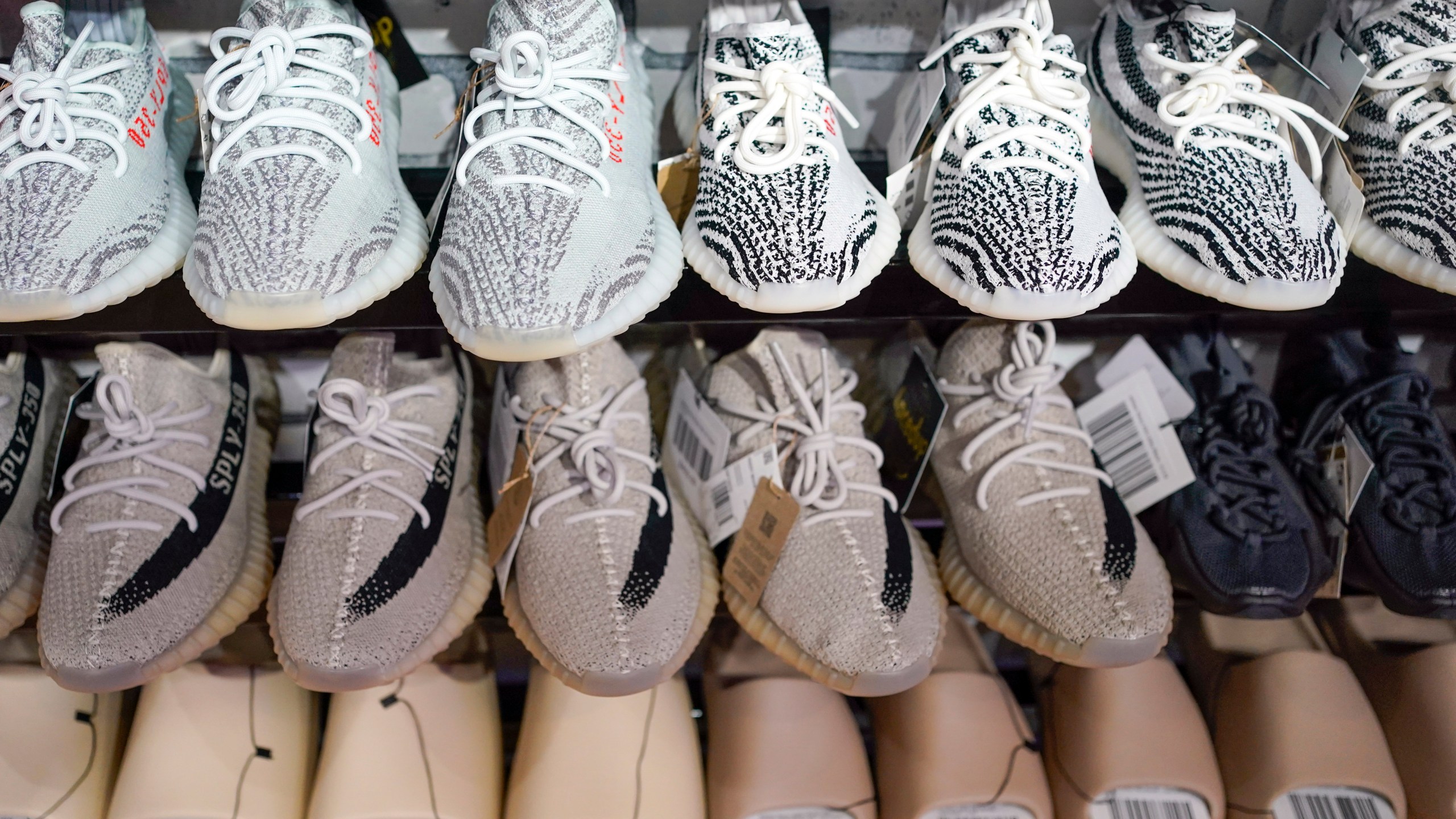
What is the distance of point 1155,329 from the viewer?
78 cm

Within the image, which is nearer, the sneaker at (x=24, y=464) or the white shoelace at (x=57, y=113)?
the white shoelace at (x=57, y=113)

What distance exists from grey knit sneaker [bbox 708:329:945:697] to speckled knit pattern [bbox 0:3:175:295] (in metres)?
0.41

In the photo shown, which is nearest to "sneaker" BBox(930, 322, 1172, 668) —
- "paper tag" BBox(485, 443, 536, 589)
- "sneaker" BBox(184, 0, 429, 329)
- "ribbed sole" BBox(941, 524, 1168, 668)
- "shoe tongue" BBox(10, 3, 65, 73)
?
"ribbed sole" BBox(941, 524, 1168, 668)

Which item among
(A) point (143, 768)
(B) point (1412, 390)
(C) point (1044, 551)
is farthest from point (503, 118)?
(B) point (1412, 390)

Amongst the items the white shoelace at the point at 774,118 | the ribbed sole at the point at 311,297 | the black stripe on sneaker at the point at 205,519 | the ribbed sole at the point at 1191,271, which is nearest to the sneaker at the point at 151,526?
the black stripe on sneaker at the point at 205,519

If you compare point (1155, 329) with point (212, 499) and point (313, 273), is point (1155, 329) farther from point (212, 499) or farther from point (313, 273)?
point (212, 499)

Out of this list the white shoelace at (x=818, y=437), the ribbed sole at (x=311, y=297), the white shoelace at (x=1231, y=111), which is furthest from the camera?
the white shoelace at (x=818, y=437)

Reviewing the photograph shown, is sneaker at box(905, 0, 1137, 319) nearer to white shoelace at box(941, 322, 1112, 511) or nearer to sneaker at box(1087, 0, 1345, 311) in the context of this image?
sneaker at box(1087, 0, 1345, 311)

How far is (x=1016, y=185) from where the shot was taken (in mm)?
504

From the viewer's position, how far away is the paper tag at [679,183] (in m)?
0.57

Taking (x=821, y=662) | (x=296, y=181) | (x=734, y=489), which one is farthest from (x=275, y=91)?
(x=821, y=662)

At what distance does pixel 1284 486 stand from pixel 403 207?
27.4 inches

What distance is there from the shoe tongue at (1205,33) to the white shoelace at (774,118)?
24 cm

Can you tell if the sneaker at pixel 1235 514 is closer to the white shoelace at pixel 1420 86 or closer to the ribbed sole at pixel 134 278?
the white shoelace at pixel 1420 86
